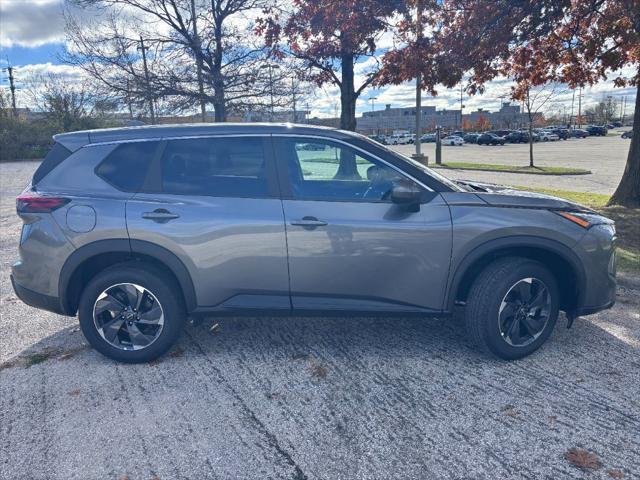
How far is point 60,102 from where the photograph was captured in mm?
35062

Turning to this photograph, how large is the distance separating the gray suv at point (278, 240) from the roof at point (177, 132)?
1 cm

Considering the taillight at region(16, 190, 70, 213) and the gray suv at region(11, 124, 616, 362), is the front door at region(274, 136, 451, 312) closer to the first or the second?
the gray suv at region(11, 124, 616, 362)

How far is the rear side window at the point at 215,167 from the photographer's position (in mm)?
3369

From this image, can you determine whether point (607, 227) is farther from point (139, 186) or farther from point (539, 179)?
point (539, 179)

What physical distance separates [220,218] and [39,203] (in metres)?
1.40

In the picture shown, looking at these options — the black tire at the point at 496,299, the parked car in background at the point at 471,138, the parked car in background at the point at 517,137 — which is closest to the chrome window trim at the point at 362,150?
the black tire at the point at 496,299

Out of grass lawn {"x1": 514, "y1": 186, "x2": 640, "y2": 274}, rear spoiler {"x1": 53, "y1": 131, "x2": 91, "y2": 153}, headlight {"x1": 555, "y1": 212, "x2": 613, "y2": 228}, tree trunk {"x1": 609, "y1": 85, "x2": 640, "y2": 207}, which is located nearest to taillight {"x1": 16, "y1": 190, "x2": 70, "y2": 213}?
rear spoiler {"x1": 53, "y1": 131, "x2": 91, "y2": 153}

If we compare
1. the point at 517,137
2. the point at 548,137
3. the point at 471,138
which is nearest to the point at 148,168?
the point at 517,137

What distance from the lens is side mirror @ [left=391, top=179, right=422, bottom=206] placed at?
3170mm

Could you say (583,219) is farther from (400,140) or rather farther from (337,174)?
(400,140)

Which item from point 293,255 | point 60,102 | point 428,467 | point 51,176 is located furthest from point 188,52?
point 60,102

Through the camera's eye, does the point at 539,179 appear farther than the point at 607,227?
Yes

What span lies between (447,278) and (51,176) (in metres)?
3.15

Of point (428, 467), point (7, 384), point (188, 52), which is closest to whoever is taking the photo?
point (428, 467)
